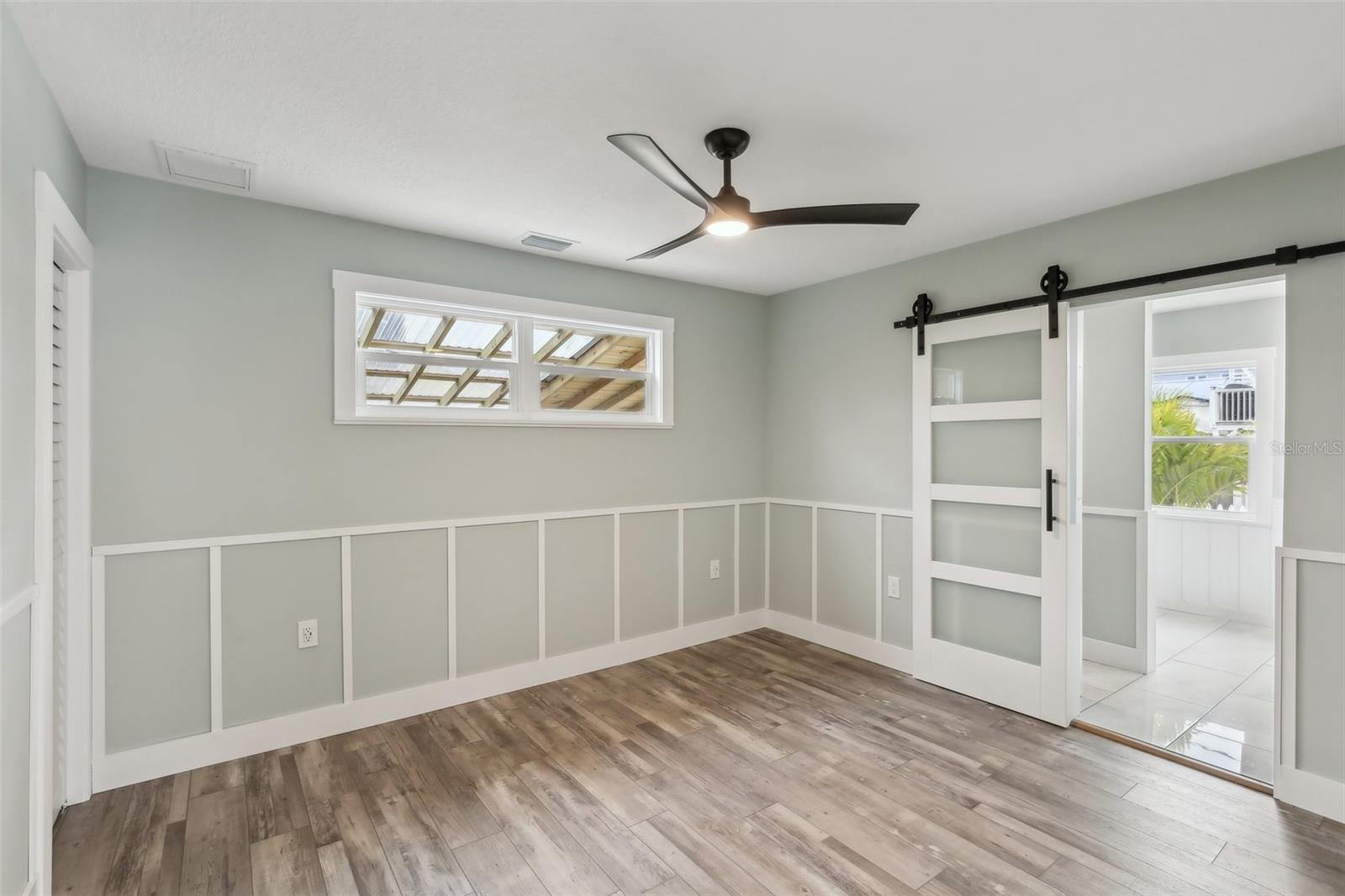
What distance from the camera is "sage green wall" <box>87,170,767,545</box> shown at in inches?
103

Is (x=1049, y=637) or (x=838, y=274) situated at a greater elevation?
(x=838, y=274)

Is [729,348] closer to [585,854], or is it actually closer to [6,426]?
[585,854]

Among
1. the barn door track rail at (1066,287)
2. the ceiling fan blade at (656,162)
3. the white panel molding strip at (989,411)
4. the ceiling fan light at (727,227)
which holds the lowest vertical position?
the white panel molding strip at (989,411)

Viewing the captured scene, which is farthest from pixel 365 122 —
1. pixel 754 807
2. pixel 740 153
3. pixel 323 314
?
pixel 754 807

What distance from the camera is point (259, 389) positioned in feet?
9.50

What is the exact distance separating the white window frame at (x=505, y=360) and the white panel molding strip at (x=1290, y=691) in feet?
10.4

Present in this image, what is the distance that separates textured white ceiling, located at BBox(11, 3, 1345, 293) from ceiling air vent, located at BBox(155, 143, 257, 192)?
0.18ft

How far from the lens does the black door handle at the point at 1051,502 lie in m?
3.20

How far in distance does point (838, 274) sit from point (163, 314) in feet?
12.2

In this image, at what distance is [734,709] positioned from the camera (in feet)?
11.1

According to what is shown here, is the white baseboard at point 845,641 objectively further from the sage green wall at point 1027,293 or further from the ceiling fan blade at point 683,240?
the ceiling fan blade at point 683,240

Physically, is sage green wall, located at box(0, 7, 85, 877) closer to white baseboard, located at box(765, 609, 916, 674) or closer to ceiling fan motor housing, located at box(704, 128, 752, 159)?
ceiling fan motor housing, located at box(704, 128, 752, 159)

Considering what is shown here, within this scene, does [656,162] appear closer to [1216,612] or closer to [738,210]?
[738,210]

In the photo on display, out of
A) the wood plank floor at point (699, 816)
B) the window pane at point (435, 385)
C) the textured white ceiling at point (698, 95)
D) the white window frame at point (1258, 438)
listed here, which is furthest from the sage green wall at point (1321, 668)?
the window pane at point (435, 385)
